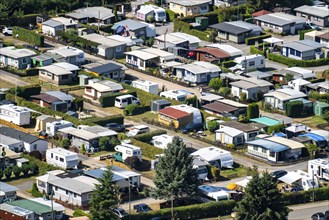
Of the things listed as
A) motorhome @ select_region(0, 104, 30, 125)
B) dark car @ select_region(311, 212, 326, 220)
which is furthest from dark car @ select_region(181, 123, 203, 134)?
dark car @ select_region(311, 212, 326, 220)

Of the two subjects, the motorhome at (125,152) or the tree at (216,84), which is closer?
the motorhome at (125,152)

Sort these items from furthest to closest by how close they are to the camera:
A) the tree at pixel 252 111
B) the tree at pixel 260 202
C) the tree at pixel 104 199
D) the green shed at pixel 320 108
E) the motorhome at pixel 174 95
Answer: the motorhome at pixel 174 95 → the green shed at pixel 320 108 → the tree at pixel 252 111 → the tree at pixel 260 202 → the tree at pixel 104 199

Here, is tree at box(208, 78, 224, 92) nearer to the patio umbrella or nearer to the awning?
the awning

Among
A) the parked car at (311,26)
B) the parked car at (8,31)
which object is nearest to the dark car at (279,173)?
the parked car at (311,26)

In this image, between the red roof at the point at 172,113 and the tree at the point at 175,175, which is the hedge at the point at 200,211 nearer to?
the tree at the point at 175,175

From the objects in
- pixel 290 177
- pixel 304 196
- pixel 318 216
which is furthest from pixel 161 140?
pixel 318 216

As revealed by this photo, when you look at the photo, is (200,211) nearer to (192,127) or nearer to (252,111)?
(192,127)
